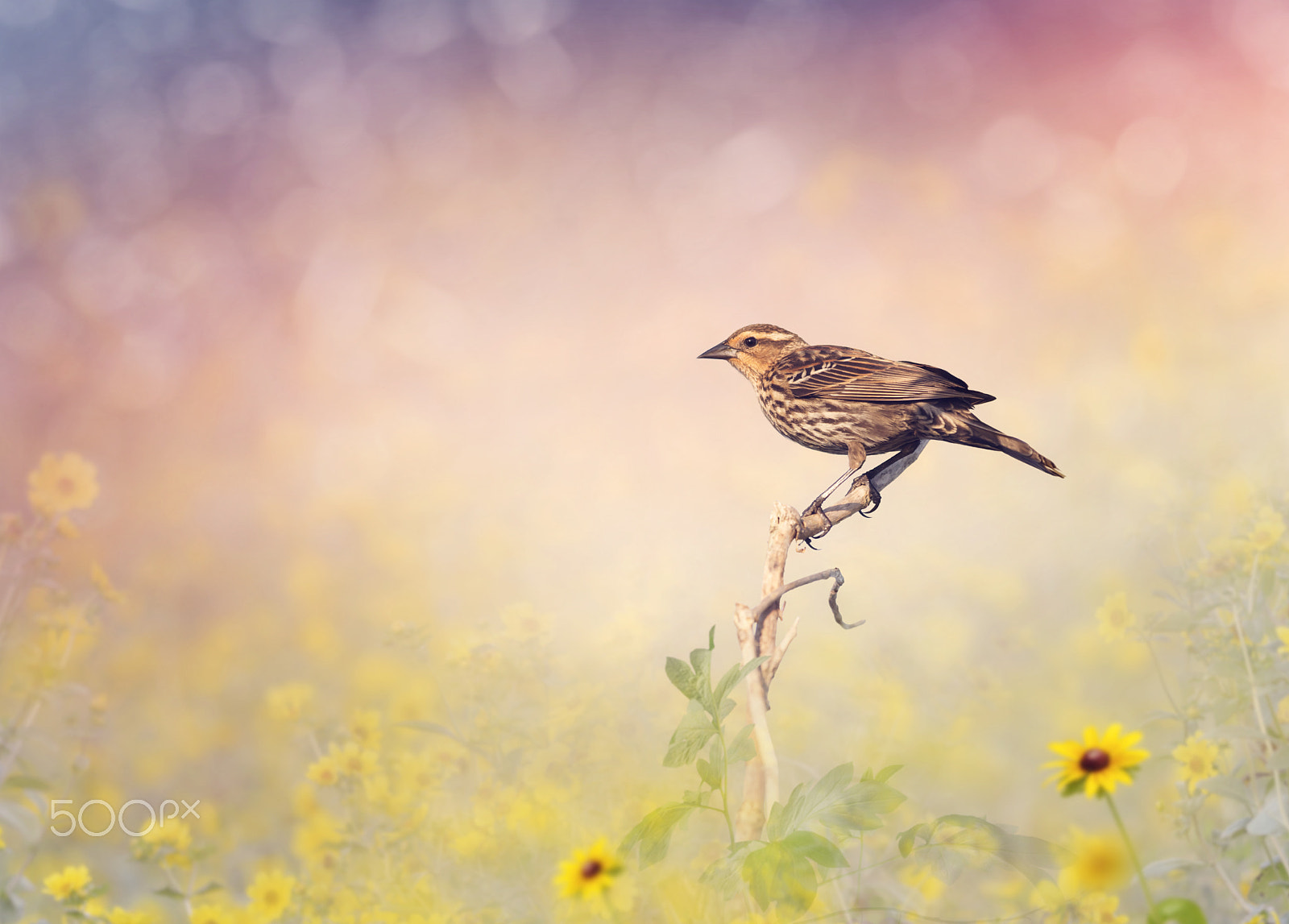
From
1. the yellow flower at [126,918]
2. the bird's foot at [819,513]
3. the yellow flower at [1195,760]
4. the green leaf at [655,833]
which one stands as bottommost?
the yellow flower at [1195,760]

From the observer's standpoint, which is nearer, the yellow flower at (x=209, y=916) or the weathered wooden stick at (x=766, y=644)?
the weathered wooden stick at (x=766, y=644)

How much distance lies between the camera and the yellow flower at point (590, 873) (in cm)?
91

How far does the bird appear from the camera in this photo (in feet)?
4.39

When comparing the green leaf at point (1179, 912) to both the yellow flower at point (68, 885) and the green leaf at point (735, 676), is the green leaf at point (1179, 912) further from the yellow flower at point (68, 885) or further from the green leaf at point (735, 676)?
the yellow flower at point (68, 885)

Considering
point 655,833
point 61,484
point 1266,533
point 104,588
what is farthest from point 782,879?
point 61,484

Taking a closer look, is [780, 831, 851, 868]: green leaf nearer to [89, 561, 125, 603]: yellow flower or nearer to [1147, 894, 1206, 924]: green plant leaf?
[1147, 894, 1206, 924]: green plant leaf

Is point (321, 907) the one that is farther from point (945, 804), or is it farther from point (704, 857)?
point (945, 804)

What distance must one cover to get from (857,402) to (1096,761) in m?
0.70

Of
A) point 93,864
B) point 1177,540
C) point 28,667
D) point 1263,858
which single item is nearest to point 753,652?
point 1263,858

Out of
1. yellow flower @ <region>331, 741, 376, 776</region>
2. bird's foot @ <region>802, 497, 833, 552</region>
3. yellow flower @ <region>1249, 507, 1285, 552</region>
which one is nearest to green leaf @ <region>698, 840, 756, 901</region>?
bird's foot @ <region>802, 497, 833, 552</region>

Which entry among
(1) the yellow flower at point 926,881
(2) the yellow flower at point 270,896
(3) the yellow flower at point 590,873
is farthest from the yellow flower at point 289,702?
(1) the yellow flower at point 926,881

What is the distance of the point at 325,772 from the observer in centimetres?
143

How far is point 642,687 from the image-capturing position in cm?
176

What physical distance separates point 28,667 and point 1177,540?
1985 millimetres
